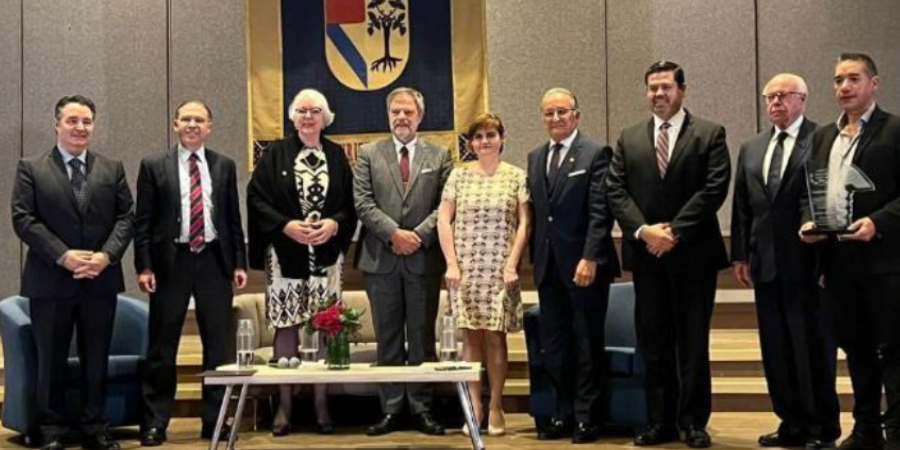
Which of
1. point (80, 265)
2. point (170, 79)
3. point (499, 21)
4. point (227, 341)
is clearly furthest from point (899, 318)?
point (170, 79)

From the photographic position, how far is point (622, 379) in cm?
516

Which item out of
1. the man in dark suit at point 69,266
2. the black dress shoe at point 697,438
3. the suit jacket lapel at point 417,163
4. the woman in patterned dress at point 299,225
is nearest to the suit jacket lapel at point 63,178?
the man in dark suit at point 69,266

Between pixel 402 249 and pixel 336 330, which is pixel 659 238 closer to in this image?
pixel 402 249

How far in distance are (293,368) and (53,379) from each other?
122cm

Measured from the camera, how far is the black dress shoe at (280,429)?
5.33m

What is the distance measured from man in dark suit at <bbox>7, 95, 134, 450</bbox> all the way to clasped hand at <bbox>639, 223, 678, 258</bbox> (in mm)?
2423

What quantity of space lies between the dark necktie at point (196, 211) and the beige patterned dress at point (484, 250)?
1.19 meters

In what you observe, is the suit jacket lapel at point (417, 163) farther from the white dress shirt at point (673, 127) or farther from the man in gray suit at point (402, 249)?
the white dress shirt at point (673, 127)

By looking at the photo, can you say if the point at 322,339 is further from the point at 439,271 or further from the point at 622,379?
the point at 622,379

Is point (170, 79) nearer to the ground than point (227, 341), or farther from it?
farther from it

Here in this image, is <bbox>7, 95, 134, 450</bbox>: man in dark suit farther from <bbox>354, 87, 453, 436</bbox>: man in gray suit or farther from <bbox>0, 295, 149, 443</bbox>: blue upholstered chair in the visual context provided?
<bbox>354, 87, 453, 436</bbox>: man in gray suit

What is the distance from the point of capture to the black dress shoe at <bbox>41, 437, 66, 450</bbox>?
4914 millimetres

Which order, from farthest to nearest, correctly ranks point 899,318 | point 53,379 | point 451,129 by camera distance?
point 451,129, point 53,379, point 899,318

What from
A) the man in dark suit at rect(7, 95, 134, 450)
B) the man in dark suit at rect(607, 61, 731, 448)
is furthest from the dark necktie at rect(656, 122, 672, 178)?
the man in dark suit at rect(7, 95, 134, 450)
